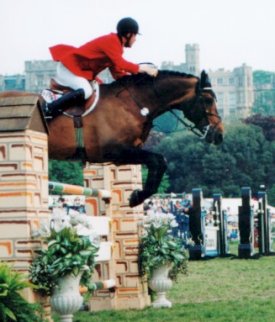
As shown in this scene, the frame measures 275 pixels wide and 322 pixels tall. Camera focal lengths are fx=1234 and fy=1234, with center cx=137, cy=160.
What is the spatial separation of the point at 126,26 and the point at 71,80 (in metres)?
0.59

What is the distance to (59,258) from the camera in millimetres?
7547

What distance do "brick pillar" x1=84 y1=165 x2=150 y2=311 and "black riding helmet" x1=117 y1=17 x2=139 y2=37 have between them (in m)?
1.68

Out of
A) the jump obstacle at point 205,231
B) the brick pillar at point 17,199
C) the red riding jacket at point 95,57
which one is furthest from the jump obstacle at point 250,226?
the brick pillar at point 17,199

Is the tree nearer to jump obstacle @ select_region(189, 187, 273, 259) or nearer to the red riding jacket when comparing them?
jump obstacle @ select_region(189, 187, 273, 259)

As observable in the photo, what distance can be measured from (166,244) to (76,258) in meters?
3.07

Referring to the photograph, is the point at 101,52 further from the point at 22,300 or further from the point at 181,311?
the point at 22,300

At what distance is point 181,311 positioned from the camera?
9.87 metres

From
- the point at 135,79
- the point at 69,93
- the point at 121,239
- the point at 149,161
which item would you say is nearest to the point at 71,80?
the point at 69,93

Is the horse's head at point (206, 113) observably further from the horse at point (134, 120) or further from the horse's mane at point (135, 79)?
the horse's mane at point (135, 79)

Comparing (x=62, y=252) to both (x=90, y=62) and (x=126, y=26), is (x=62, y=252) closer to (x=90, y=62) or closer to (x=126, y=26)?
(x=90, y=62)

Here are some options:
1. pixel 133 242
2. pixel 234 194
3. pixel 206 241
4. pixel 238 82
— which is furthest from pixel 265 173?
pixel 238 82

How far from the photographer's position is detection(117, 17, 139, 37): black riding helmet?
9.45 m

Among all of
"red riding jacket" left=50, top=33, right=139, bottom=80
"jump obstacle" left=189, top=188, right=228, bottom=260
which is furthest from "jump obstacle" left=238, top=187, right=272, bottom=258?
"red riding jacket" left=50, top=33, right=139, bottom=80

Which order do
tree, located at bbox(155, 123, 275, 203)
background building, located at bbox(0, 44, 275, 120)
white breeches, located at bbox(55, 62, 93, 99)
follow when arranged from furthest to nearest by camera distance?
background building, located at bbox(0, 44, 275, 120) → tree, located at bbox(155, 123, 275, 203) → white breeches, located at bbox(55, 62, 93, 99)
